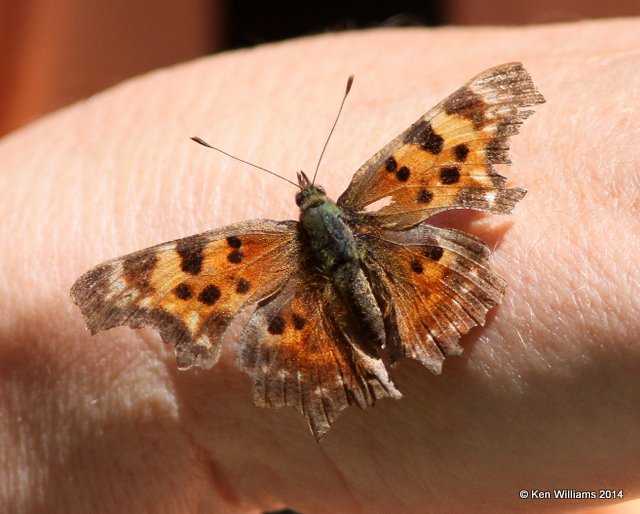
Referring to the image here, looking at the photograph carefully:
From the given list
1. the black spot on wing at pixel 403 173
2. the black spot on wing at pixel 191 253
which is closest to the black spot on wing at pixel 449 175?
the black spot on wing at pixel 403 173

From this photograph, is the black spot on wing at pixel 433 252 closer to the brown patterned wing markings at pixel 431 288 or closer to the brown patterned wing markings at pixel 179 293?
the brown patterned wing markings at pixel 431 288

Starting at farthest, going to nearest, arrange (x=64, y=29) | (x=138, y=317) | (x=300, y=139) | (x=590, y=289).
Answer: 1. (x=64, y=29)
2. (x=300, y=139)
3. (x=138, y=317)
4. (x=590, y=289)

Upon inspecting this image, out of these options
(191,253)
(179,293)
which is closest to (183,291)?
(179,293)

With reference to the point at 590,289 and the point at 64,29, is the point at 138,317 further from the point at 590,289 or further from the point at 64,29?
the point at 64,29

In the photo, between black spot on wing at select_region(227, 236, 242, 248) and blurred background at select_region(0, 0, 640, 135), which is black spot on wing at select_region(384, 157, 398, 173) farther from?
blurred background at select_region(0, 0, 640, 135)

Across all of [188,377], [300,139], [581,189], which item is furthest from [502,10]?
[188,377]
